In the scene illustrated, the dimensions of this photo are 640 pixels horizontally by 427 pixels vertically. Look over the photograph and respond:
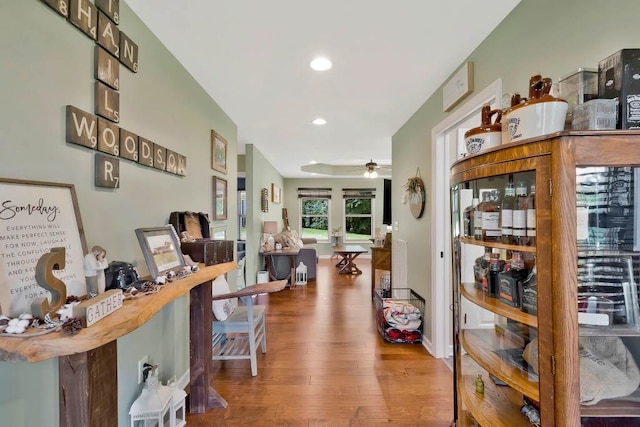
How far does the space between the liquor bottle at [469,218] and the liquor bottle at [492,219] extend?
0.07 metres

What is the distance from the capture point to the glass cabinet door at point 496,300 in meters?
1.13

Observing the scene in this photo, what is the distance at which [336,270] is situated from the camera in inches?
293

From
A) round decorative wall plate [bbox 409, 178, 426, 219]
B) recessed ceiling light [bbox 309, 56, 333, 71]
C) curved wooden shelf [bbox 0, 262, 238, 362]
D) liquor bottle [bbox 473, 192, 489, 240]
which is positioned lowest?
curved wooden shelf [bbox 0, 262, 238, 362]

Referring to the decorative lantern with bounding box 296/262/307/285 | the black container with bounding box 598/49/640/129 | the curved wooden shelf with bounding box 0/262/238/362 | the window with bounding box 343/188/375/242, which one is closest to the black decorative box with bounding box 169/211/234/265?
the curved wooden shelf with bounding box 0/262/238/362

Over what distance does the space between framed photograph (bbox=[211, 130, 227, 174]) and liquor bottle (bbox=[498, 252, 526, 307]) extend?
103 inches

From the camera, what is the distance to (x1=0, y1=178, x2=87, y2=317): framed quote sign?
94 centimetres

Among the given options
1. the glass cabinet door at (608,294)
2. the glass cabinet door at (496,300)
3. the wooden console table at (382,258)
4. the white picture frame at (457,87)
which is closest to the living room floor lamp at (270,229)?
the wooden console table at (382,258)

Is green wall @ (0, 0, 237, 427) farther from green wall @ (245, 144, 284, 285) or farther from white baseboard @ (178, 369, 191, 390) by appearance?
green wall @ (245, 144, 284, 285)

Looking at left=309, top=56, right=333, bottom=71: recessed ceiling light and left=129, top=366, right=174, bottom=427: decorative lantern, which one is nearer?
left=129, top=366, right=174, bottom=427: decorative lantern

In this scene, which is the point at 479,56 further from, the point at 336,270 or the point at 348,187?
the point at 348,187

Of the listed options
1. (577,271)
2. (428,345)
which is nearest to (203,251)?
(577,271)

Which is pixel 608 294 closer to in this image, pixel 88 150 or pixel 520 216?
pixel 520 216

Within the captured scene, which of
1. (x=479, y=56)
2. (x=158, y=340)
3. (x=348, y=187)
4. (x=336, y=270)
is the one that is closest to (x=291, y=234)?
(x=336, y=270)

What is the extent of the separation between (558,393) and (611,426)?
22 cm
